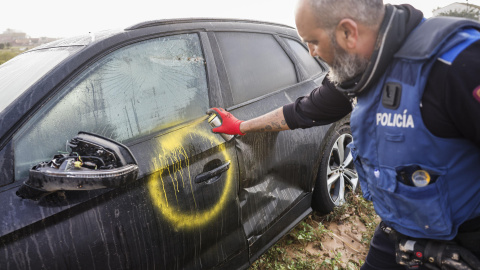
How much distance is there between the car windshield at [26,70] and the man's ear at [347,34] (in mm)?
1187

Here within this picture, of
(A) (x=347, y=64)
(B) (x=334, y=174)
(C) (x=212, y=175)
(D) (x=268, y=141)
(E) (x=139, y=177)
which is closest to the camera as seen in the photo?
(A) (x=347, y=64)

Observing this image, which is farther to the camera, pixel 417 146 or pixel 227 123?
pixel 227 123

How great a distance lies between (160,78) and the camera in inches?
71.0

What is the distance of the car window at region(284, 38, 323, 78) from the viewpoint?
108 inches

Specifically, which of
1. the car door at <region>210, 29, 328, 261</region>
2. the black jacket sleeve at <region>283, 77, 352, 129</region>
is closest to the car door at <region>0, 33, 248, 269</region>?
the car door at <region>210, 29, 328, 261</region>

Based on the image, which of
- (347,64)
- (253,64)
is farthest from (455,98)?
(253,64)

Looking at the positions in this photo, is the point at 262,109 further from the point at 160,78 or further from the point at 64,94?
the point at 64,94

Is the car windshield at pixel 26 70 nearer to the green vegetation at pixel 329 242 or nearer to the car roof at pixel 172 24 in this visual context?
the car roof at pixel 172 24

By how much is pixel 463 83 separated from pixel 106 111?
1392 millimetres

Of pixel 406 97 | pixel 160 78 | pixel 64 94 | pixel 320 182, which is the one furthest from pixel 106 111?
pixel 320 182

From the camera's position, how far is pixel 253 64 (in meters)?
2.30

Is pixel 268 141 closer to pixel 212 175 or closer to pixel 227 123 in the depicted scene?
pixel 227 123

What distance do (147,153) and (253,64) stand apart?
104cm

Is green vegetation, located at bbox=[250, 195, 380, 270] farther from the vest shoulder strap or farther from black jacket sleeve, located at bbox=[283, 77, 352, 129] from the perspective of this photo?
the vest shoulder strap
